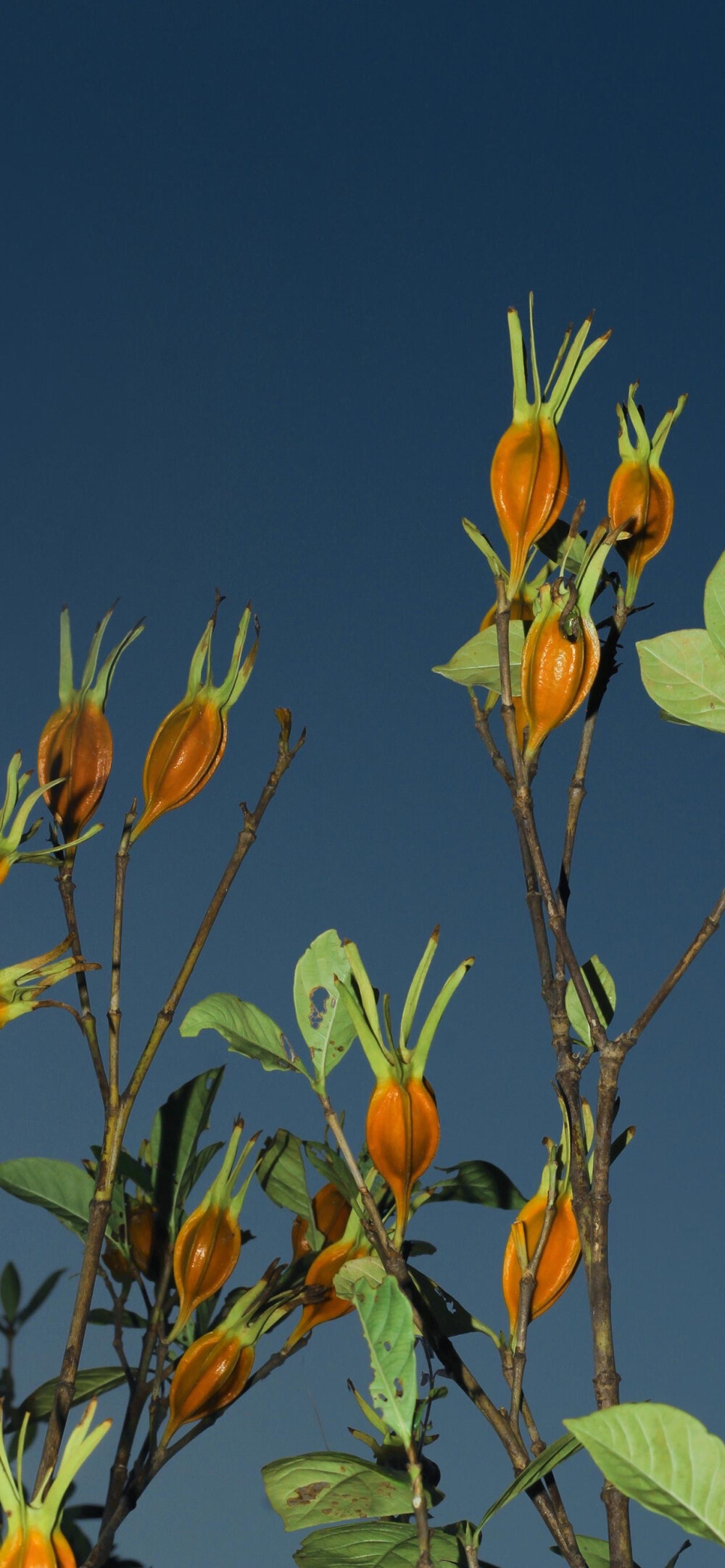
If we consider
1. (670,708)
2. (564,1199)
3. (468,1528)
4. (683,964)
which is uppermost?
(670,708)

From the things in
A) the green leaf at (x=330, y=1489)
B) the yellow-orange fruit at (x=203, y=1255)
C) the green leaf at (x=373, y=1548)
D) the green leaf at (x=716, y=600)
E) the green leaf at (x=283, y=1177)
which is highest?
the green leaf at (x=716, y=600)

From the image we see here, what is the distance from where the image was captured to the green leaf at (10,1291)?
1304 millimetres

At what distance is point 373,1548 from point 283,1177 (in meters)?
0.36

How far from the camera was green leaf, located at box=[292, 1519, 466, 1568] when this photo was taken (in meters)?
0.79

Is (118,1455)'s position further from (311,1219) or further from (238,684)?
(238,684)

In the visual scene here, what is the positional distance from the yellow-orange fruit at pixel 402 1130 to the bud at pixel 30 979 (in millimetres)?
229

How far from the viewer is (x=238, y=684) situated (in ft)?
3.48

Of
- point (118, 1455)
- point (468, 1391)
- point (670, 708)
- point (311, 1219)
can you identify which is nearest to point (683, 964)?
point (670, 708)

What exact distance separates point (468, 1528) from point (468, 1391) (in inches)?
3.1

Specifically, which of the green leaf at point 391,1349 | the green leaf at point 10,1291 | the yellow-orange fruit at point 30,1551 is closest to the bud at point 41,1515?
the yellow-orange fruit at point 30,1551

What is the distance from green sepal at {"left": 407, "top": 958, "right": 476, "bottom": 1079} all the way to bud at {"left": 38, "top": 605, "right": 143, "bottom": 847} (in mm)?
332

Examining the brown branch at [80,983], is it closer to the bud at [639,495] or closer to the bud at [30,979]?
the bud at [30,979]

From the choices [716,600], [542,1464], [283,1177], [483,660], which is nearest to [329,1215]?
[283,1177]

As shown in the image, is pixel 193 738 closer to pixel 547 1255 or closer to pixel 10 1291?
pixel 547 1255
